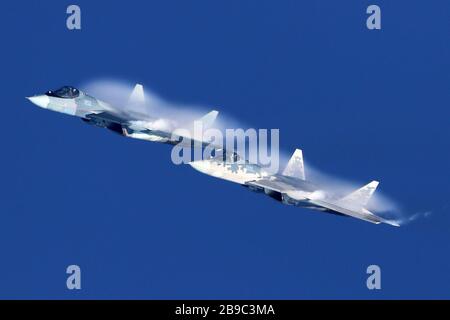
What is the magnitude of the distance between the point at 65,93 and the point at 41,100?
1.95 meters

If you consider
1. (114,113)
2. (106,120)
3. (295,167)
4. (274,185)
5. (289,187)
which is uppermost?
(114,113)

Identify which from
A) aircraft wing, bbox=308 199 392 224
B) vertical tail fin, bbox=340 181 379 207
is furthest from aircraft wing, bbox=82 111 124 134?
vertical tail fin, bbox=340 181 379 207

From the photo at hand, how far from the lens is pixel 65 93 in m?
111

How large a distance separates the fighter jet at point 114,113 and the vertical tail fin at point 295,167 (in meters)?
6.57

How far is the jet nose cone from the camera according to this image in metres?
110

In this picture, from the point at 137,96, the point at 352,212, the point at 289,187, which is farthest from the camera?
the point at 137,96

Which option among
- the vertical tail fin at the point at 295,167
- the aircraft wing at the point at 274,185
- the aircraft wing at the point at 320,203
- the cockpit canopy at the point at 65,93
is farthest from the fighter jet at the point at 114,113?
the vertical tail fin at the point at 295,167

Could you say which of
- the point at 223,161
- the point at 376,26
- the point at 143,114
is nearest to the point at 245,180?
the point at 223,161

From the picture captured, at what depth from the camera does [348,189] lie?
4341 inches

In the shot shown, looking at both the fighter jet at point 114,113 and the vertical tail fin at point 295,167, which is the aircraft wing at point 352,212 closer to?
the vertical tail fin at point 295,167

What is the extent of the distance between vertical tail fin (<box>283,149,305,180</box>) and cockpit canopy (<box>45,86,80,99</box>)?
16.6 m

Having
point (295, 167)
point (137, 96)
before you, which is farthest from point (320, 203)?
point (137, 96)

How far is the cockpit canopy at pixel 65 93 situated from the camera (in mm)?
111125

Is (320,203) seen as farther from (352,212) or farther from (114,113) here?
(114,113)
